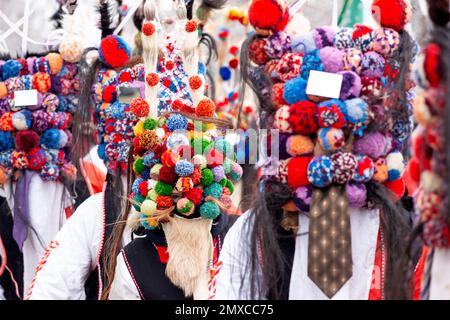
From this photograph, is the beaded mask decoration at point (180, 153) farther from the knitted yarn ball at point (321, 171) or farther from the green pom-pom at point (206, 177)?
the knitted yarn ball at point (321, 171)

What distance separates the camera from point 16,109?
161 inches

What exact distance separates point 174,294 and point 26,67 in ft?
5.46

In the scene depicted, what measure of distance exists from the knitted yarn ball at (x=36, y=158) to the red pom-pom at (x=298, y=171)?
1.93 metres

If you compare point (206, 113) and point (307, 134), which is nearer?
point (307, 134)

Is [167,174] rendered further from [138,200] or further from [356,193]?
[356,193]

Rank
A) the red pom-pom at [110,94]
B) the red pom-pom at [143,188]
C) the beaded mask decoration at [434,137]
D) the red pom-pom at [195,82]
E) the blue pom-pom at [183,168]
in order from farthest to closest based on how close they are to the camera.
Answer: the red pom-pom at [110,94] → the red pom-pom at [195,82] → the red pom-pom at [143,188] → the blue pom-pom at [183,168] → the beaded mask decoration at [434,137]

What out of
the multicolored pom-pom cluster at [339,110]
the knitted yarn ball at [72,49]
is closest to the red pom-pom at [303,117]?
the multicolored pom-pom cluster at [339,110]

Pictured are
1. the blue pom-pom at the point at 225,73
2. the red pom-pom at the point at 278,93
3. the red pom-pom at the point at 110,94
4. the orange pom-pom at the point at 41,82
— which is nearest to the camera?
the red pom-pom at the point at 278,93

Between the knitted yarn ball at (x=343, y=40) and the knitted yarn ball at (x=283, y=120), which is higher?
the knitted yarn ball at (x=343, y=40)

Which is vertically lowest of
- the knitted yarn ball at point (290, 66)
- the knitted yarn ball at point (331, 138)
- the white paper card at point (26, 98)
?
the knitted yarn ball at point (331, 138)

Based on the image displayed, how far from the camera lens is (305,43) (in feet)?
8.69

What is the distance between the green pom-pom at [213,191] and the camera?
311cm
